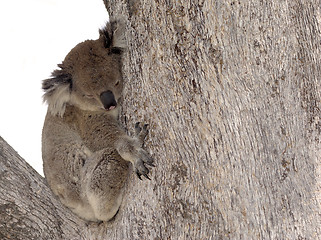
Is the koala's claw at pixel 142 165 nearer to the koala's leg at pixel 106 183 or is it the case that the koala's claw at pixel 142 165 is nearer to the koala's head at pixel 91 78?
the koala's leg at pixel 106 183

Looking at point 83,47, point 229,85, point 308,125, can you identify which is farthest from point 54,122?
point 308,125

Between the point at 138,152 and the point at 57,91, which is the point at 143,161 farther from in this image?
the point at 57,91

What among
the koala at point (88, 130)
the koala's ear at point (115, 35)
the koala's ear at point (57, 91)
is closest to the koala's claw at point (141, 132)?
the koala at point (88, 130)

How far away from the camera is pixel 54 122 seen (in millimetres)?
2742

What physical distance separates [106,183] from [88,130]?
47 cm

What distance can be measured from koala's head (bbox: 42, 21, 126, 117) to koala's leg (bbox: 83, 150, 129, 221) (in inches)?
13.2

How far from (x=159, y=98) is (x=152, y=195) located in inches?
20.0

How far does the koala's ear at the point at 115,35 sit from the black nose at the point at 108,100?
0.31 metres

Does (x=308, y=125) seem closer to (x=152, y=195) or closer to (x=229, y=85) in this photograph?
(x=229, y=85)

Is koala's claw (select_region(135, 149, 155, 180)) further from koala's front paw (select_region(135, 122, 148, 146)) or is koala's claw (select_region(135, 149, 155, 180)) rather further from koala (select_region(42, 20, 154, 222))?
koala (select_region(42, 20, 154, 222))

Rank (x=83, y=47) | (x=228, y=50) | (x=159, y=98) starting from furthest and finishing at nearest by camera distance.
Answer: (x=83, y=47) → (x=159, y=98) → (x=228, y=50)

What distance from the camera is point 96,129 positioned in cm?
255

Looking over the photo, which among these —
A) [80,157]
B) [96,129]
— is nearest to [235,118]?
[96,129]

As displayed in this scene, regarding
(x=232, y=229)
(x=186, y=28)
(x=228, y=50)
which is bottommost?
(x=232, y=229)
